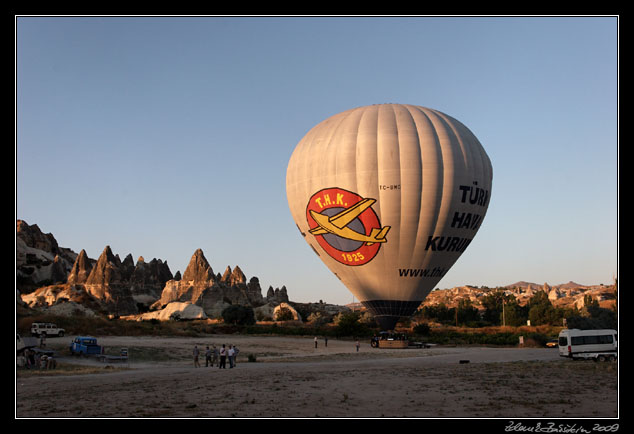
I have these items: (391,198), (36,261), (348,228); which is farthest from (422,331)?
(36,261)

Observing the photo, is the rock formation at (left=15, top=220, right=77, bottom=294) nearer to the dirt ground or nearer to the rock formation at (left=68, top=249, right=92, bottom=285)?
the rock formation at (left=68, top=249, right=92, bottom=285)

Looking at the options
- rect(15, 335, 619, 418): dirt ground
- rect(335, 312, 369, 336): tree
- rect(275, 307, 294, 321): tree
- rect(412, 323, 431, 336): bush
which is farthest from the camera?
Result: rect(275, 307, 294, 321): tree

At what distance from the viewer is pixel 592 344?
31.9 m

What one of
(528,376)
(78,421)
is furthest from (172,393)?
(528,376)

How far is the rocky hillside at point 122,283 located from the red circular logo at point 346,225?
79.0 m

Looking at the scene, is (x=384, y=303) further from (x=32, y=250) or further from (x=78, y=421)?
(x=32, y=250)

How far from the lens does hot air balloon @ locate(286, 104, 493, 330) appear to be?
4062 cm

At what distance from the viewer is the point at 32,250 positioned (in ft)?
488

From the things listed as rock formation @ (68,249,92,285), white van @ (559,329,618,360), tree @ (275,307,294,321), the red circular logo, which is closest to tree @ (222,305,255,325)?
tree @ (275,307,294,321)

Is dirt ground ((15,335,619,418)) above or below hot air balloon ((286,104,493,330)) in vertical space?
below

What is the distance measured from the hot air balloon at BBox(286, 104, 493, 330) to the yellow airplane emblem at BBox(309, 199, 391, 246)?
0.07m

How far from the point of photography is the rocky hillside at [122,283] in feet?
415

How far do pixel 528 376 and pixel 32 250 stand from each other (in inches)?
5846

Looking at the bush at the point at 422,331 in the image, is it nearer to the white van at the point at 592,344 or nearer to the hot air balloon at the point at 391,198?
the hot air balloon at the point at 391,198
